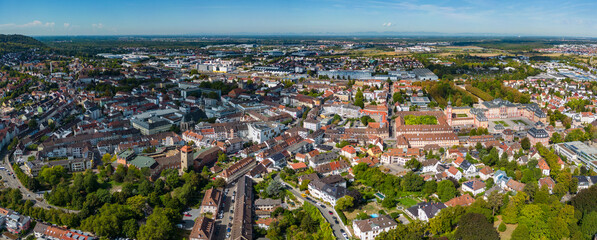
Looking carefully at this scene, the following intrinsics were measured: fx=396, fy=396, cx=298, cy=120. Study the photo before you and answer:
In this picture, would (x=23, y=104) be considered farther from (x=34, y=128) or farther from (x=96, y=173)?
(x=96, y=173)

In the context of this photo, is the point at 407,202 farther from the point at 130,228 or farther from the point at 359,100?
the point at 359,100

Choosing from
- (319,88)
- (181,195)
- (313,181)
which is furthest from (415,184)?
(319,88)

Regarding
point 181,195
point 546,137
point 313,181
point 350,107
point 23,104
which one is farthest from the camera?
point 23,104

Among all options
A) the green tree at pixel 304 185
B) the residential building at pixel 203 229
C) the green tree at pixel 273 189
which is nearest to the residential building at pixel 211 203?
the residential building at pixel 203 229

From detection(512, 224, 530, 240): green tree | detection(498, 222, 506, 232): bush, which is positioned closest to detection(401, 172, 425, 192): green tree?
detection(498, 222, 506, 232): bush

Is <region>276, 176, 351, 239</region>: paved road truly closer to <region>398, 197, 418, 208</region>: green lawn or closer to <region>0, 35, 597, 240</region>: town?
<region>0, 35, 597, 240</region>: town

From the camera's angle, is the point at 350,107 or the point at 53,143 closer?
the point at 53,143

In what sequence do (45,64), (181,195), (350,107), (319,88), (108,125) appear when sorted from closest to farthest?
(181,195) < (108,125) < (350,107) < (319,88) < (45,64)
